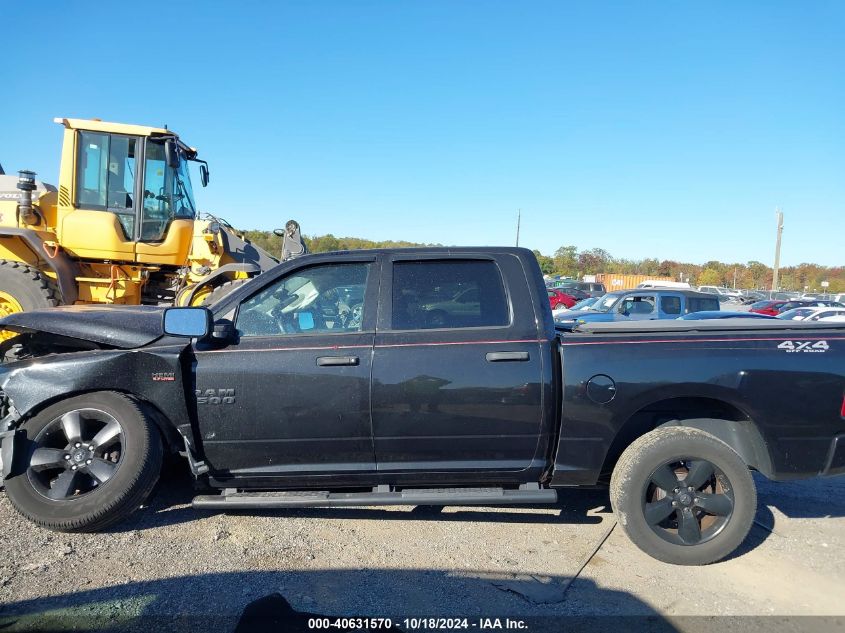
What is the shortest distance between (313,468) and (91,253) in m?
7.04

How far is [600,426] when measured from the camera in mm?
3408

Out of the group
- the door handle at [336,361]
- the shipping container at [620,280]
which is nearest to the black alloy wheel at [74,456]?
the door handle at [336,361]

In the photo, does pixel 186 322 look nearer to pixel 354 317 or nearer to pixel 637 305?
pixel 354 317

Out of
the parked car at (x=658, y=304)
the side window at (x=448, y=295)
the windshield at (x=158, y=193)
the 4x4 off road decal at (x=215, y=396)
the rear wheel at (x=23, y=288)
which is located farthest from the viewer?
the parked car at (x=658, y=304)

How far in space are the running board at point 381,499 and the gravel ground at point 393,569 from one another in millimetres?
271

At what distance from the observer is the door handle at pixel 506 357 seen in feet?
11.2

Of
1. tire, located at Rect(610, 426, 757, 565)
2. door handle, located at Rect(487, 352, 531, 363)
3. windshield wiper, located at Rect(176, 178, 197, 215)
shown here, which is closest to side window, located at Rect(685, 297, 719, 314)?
tire, located at Rect(610, 426, 757, 565)

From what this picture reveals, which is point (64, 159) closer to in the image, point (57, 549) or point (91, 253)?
point (91, 253)

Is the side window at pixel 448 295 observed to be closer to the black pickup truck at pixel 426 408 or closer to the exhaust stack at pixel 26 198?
the black pickup truck at pixel 426 408

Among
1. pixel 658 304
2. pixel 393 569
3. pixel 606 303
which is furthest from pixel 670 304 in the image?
pixel 393 569

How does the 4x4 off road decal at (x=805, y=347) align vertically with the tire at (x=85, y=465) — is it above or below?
above

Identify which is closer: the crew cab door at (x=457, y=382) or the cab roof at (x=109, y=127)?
the crew cab door at (x=457, y=382)

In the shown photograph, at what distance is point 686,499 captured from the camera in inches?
134

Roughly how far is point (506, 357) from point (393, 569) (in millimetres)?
1397
